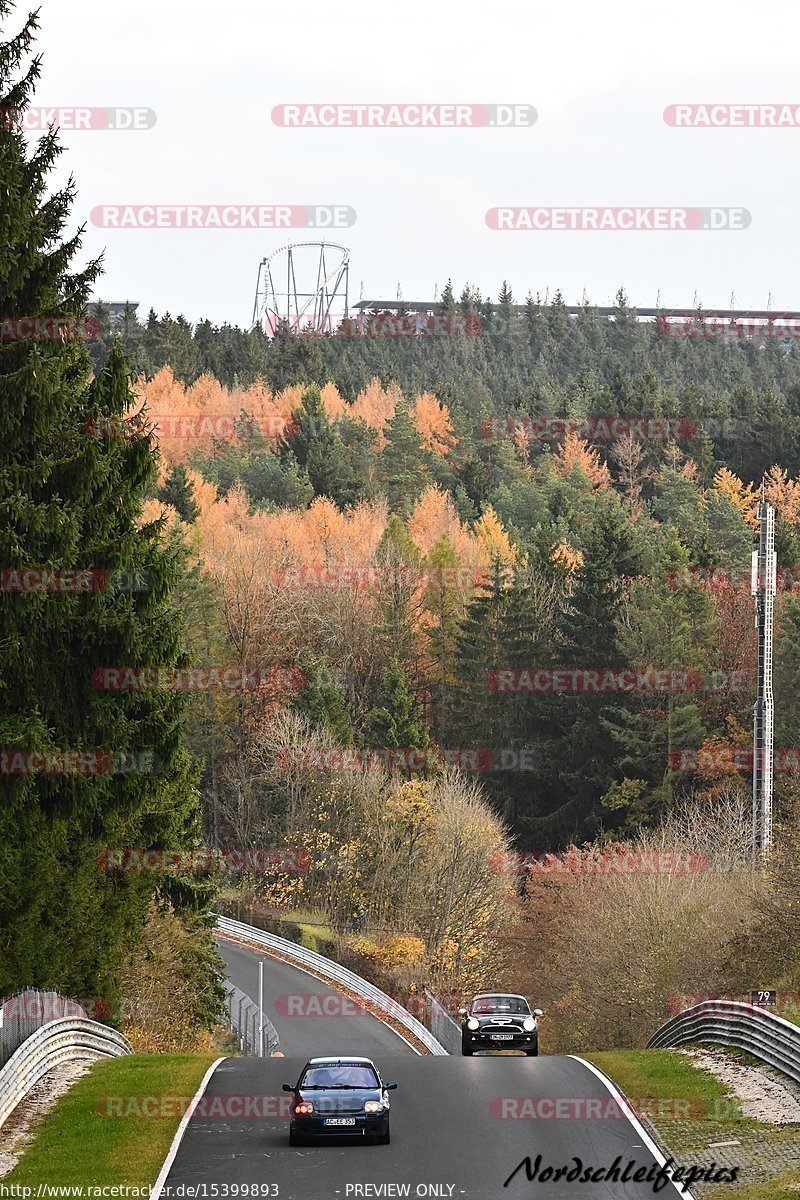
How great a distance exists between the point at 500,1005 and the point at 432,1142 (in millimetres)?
13550

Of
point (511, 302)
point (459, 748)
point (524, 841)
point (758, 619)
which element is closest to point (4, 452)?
point (758, 619)

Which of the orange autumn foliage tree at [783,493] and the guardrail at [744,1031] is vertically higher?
the orange autumn foliage tree at [783,493]

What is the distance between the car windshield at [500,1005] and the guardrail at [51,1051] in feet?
24.6

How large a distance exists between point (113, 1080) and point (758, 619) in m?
30.8

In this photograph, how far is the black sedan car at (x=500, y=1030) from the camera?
109 ft

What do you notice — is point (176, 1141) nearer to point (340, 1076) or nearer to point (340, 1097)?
point (340, 1097)

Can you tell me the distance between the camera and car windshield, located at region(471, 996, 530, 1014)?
33912 mm

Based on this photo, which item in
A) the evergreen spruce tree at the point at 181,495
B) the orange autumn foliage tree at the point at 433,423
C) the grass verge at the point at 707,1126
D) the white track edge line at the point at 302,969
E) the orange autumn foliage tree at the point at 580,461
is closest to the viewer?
the grass verge at the point at 707,1126

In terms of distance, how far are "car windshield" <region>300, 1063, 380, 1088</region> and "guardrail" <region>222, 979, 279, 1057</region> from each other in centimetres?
2965

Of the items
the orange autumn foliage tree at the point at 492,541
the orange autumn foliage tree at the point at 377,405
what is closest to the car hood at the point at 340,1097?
the orange autumn foliage tree at the point at 492,541

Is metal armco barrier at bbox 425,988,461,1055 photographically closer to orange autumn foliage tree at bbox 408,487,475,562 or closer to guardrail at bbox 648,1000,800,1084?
guardrail at bbox 648,1000,800,1084

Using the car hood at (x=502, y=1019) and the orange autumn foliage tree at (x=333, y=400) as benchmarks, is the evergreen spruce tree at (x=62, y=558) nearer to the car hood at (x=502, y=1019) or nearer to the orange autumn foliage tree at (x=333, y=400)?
the car hood at (x=502, y=1019)

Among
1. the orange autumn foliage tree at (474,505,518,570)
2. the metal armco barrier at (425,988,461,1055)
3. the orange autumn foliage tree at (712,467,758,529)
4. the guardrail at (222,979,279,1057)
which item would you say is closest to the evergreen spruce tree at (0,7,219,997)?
the guardrail at (222,979,279,1057)

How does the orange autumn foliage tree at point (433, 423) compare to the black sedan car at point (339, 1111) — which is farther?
the orange autumn foliage tree at point (433, 423)
